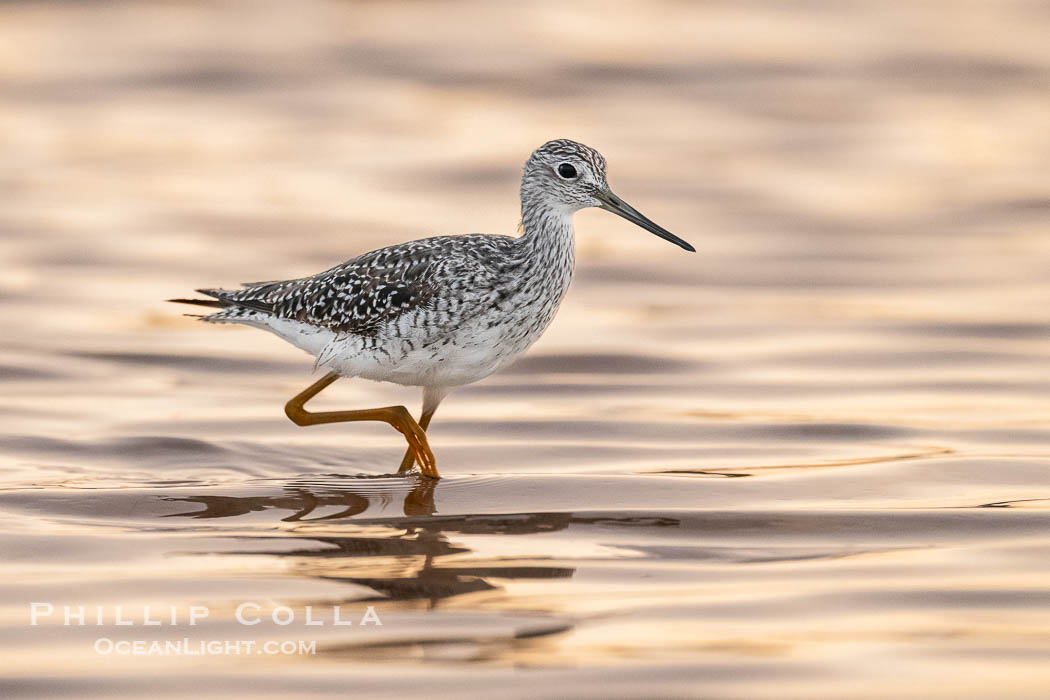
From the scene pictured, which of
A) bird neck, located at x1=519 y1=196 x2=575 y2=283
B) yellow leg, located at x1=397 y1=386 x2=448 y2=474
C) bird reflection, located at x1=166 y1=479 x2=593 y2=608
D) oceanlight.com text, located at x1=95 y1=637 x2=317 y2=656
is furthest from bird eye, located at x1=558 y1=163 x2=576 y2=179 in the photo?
oceanlight.com text, located at x1=95 y1=637 x2=317 y2=656

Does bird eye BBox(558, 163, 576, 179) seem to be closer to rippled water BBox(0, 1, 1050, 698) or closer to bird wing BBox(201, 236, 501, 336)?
bird wing BBox(201, 236, 501, 336)

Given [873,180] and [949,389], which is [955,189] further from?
[949,389]

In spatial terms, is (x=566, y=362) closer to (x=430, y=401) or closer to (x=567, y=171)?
(x=430, y=401)

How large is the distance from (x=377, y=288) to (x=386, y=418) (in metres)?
0.74

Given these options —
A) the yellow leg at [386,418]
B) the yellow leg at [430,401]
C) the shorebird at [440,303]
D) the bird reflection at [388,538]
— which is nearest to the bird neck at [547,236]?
the shorebird at [440,303]

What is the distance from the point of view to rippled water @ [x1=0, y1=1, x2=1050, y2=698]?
Result: 5.86m

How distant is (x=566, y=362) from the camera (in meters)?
11.0

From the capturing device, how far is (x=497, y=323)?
8.31 metres

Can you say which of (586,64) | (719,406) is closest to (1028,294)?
(719,406)

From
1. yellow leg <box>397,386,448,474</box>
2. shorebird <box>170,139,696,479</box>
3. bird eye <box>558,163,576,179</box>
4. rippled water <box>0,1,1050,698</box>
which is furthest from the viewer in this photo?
yellow leg <box>397,386,448,474</box>

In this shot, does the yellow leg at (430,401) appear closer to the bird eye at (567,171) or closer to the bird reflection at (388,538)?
the bird reflection at (388,538)

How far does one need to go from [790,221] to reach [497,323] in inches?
251

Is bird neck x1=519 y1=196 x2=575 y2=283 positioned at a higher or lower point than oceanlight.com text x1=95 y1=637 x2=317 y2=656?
higher

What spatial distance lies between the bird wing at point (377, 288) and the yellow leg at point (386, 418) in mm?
474
